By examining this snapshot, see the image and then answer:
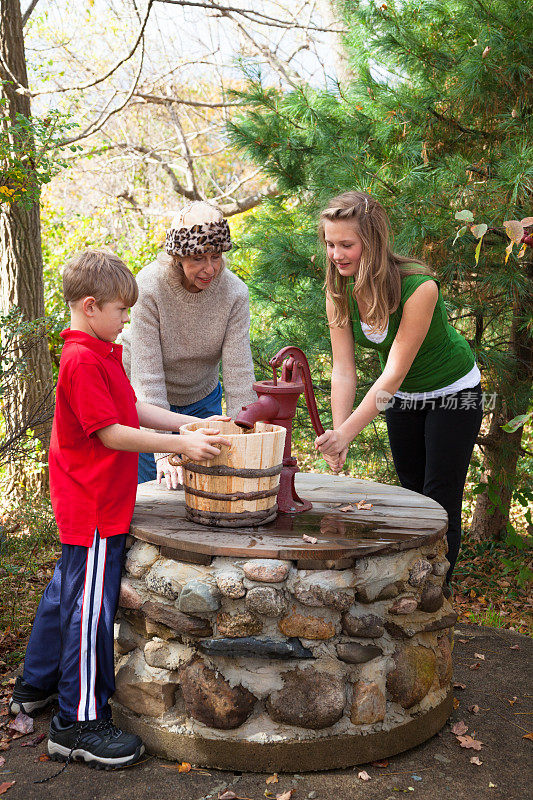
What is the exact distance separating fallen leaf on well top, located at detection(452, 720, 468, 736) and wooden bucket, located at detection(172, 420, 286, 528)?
998 mm

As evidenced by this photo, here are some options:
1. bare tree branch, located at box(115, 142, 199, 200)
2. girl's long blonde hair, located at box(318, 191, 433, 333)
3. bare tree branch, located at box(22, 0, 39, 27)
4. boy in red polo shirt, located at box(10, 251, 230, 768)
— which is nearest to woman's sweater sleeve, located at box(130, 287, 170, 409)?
boy in red polo shirt, located at box(10, 251, 230, 768)

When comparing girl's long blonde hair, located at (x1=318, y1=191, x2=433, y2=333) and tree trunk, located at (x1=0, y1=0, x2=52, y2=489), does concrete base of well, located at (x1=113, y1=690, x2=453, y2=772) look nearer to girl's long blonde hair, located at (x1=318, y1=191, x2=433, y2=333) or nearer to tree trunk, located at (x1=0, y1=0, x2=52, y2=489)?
girl's long blonde hair, located at (x1=318, y1=191, x2=433, y2=333)

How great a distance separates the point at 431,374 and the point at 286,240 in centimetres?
149

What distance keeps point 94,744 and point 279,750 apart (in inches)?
23.2

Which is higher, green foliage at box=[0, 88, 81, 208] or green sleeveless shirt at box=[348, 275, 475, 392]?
green foliage at box=[0, 88, 81, 208]

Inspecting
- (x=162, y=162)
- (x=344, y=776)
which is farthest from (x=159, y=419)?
(x=162, y=162)

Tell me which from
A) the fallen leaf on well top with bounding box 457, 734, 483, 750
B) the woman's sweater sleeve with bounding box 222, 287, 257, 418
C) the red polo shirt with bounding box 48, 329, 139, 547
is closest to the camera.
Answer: the red polo shirt with bounding box 48, 329, 139, 547

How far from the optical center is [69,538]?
90.9 inches

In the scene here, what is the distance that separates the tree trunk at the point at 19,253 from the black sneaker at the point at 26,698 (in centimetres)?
294

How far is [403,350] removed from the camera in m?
2.68

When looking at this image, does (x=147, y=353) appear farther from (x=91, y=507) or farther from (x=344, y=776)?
(x=344, y=776)

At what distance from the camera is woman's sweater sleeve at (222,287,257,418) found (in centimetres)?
307

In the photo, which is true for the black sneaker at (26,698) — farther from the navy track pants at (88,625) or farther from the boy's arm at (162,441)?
the boy's arm at (162,441)

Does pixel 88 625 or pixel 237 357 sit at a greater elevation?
pixel 237 357
